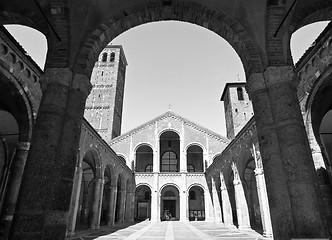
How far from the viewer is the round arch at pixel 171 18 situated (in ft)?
17.0

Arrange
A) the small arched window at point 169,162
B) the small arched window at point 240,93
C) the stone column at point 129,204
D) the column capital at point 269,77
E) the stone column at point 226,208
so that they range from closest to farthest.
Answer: the column capital at point 269,77 → the stone column at point 226,208 → the stone column at point 129,204 → the small arched window at point 169,162 → the small arched window at point 240,93

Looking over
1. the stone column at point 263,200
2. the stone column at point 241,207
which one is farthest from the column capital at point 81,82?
the stone column at point 241,207

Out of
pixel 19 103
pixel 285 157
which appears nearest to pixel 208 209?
pixel 19 103

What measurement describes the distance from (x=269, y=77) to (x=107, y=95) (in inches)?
1265

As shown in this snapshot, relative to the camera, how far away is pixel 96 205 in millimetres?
14594

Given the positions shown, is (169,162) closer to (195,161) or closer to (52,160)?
(195,161)

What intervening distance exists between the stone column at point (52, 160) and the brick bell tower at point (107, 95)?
27226mm

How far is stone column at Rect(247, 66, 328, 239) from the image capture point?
369 centimetres

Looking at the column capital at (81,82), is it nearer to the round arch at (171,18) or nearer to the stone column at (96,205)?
the round arch at (171,18)

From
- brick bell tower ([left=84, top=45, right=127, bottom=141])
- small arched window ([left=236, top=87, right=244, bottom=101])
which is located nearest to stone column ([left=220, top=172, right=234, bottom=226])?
small arched window ([left=236, top=87, right=244, bottom=101])

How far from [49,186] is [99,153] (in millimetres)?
10969

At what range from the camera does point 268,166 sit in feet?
14.1

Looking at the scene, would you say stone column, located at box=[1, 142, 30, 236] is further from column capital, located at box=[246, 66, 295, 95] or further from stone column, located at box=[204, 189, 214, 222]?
stone column, located at box=[204, 189, 214, 222]

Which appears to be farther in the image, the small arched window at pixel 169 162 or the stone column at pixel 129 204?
the small arched window at pixel 169 162
